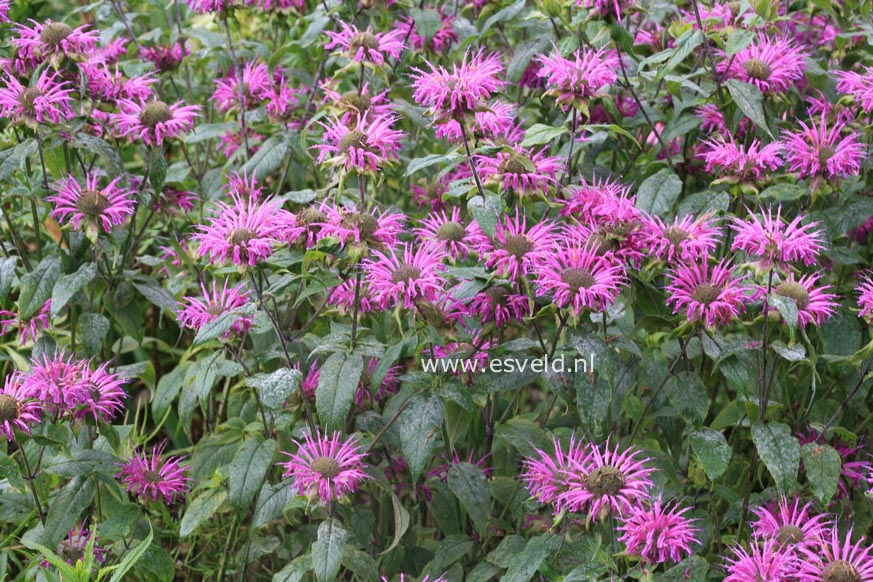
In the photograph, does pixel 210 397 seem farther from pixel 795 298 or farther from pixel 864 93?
pixel 864 93

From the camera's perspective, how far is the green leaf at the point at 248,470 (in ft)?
6.15

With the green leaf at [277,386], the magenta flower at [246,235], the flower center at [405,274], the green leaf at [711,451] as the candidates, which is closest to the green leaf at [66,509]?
the green leaf at [277,386]

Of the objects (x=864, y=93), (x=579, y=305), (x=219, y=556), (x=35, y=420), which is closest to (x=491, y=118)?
(x=579, y=305)

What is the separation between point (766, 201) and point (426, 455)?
1.01 m

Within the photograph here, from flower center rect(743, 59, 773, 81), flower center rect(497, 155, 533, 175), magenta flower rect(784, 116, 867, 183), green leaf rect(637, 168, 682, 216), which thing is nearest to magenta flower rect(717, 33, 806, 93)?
flower center rect(743, 59, 773, 81)

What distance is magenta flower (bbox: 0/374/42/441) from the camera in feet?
5.96

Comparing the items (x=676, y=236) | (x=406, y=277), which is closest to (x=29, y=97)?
(x=406, y=277)

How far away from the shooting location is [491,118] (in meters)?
1.94

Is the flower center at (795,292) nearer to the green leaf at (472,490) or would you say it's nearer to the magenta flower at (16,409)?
the green leaf at (472,490)

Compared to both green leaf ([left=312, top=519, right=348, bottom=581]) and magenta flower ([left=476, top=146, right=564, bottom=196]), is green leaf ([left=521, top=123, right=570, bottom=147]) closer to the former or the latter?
magenta flower ([left=476, top=146, right=564, bottom=196])

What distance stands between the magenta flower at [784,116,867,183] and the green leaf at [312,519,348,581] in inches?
44.8

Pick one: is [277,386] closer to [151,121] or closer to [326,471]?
[326,471]

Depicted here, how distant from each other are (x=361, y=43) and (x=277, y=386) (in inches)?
30.1

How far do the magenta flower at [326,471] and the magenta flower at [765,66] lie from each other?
110cm
